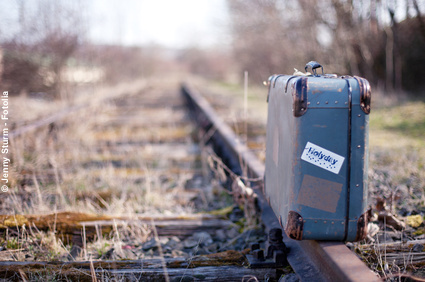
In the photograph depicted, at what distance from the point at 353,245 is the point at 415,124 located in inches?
209

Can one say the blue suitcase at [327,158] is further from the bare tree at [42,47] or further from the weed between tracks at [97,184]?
the bare tree at [42,47]

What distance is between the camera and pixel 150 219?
2938 millimetres

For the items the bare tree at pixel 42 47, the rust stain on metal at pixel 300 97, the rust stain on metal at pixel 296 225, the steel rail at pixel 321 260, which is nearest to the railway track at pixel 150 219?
the steel rail at pixel 321 260

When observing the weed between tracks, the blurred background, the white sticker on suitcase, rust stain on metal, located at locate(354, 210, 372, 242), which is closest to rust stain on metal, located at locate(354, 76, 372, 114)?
the white sticker on suitcase

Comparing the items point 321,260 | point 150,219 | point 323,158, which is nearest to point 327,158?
point 323,158

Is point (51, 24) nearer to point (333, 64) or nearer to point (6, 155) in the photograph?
point (6, 155)

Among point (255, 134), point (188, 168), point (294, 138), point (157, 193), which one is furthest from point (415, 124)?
point (294, 138)

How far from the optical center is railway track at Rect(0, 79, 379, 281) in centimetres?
211

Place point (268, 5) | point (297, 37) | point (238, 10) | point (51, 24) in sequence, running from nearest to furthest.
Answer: point (51, 24)
point (297, 37)
point (268, 5)
point (238, 10)

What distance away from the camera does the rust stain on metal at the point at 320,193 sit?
1.95 meters

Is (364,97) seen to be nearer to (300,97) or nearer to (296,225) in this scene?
(300,97)

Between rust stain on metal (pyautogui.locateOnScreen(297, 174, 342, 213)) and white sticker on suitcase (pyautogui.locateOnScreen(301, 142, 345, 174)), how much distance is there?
7 cm

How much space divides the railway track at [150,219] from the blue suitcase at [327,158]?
14cm

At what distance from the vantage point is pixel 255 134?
556 centimetres
